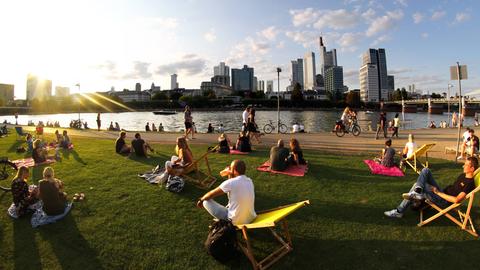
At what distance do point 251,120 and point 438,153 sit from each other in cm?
895

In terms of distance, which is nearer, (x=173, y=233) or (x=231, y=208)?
(x=231, y=208)

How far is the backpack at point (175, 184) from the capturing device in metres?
8.12

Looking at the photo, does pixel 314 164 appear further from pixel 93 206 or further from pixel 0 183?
pixel 0 183

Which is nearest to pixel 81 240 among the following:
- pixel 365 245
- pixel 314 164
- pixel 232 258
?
pixel 232 258

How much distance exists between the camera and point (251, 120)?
16391mm

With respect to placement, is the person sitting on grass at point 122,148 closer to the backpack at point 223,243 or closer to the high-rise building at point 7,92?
the backpack at point 223,243

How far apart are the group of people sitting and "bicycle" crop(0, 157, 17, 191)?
7.79 feet

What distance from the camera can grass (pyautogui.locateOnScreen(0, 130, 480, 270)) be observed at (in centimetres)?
520

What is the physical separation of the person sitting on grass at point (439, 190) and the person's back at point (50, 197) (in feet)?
24.2

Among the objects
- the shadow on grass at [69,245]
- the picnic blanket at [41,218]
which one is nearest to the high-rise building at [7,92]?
the picnic blanket at [41,218]

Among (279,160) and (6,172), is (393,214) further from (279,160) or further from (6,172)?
(6,172)

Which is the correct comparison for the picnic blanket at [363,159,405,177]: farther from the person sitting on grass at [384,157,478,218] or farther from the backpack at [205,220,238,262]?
the backpack at [205,220,238,262]

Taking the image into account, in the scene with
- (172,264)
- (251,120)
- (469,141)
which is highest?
(251,120)

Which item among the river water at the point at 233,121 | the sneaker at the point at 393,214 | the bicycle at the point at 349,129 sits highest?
the river water at the point at 233,121
